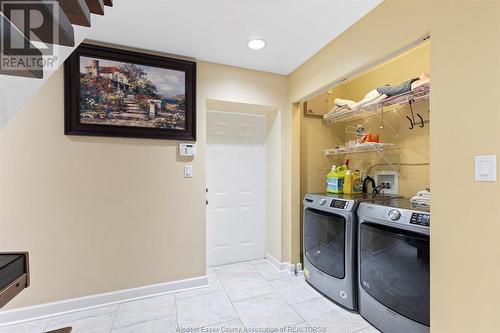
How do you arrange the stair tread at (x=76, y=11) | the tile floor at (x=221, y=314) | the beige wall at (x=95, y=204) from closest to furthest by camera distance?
the stair tread at (x=76, y=11), the tile floor at (x=221, y=314), the beige wall at (x=95, y=204)

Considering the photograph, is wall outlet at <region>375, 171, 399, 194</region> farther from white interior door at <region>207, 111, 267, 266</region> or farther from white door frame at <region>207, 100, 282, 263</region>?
white interior door at <region>207, 111, 267, 266</region>

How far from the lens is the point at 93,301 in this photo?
2004mm

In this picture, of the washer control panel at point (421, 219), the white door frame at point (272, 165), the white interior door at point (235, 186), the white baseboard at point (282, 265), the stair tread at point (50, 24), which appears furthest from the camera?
the white interior door at point (235, 186)

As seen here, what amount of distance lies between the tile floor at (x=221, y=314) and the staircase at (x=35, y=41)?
152 centimetres

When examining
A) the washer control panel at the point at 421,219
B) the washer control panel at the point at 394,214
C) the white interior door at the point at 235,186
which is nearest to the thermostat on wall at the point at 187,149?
the white interior door at the point at 235,186

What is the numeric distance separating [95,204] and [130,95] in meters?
1.00

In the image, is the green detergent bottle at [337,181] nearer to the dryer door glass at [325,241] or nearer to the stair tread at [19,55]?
the dryer door glass at [325,241]

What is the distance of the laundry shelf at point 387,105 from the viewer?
70.2 inches

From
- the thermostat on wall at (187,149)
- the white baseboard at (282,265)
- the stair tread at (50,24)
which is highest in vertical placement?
the stair tread at (50,24)

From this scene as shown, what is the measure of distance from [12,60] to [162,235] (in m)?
1.67

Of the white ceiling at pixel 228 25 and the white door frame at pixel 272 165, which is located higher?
the white ceiling at pixel 228 25

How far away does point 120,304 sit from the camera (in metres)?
2.06

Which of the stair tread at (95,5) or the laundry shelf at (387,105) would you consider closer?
the stair tread at (95,5)

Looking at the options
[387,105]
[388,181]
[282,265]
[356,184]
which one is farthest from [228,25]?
[282,265]
